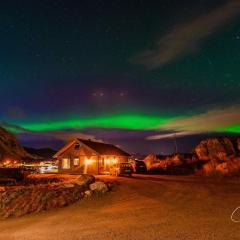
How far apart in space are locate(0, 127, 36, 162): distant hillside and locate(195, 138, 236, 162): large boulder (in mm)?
67782

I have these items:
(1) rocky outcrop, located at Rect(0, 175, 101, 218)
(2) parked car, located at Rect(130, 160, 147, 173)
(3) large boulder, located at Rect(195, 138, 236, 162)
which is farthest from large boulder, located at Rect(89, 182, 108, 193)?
(3) large boulder, located at Rect(195, 138, 236, 162)

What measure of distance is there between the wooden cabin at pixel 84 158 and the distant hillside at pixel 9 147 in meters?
60.2

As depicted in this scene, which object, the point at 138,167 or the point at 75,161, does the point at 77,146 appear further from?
the point at 138,167

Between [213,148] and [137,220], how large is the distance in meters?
48.3

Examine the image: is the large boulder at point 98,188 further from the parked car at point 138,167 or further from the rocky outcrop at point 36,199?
the parked car at point 138,167

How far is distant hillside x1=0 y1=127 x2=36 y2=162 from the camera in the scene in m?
108

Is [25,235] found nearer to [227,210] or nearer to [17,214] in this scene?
[17,214]

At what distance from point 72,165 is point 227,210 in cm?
3533

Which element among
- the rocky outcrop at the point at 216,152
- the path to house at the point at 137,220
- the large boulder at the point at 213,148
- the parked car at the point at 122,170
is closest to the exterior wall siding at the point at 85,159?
the parked car at the point at 122,170

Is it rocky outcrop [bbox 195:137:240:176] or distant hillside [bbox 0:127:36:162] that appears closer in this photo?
rocky outcrop [bbox 195:137:240:176]

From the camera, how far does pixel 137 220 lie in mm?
14367

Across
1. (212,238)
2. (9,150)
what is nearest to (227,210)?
(212,238)

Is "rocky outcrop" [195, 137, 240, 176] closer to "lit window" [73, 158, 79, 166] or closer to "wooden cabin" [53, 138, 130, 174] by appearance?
"wooden cabin" [53, 138, 130, 174]

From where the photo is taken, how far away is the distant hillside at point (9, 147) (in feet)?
353
